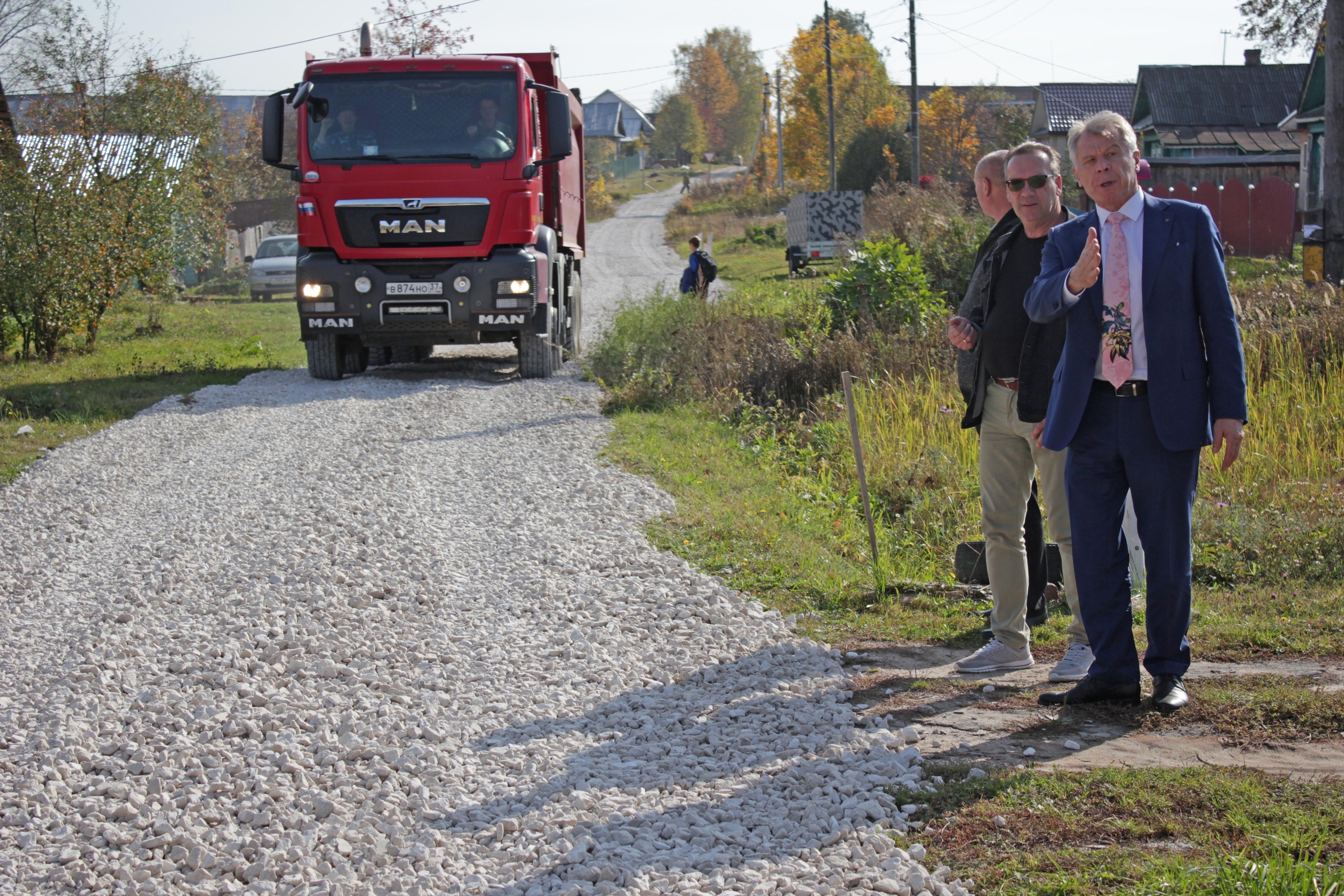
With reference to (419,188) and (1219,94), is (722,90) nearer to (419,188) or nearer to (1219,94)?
(1219,94)

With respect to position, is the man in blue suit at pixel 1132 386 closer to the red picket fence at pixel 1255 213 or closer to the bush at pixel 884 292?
the bush at pixel 884 292

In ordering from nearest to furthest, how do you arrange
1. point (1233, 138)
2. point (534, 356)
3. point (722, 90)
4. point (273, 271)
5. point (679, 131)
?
point (534, 356) → point (273, 271) → point (1233, 138) → point (679, 131) → point (722, 90)

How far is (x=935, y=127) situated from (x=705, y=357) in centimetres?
4183

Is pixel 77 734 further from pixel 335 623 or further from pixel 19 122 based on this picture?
pixel 19 122

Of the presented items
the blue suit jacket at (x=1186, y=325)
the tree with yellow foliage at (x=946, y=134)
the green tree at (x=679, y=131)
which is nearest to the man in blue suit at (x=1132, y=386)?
the blue suit jacket at (x=1186, y=325)

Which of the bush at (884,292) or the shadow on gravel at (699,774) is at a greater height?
the bush at (884,292)

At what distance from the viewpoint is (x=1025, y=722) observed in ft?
13.0

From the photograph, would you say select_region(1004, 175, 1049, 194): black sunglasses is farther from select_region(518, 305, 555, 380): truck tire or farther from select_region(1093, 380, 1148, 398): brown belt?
select_region(518, 305, 555, 380): truck tire

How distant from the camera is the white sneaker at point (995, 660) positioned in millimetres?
4523

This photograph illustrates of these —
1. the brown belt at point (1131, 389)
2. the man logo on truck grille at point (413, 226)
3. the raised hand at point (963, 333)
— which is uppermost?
the man logo on truck grille at point (413, 226)

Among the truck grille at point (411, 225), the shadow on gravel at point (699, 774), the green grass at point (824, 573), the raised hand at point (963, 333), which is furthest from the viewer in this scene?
the truck grille at point (411, 225)

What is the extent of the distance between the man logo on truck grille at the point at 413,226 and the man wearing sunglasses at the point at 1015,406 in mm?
8081

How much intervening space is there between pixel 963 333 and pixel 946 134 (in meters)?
48.7

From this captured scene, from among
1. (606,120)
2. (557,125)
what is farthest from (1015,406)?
(606,120)
